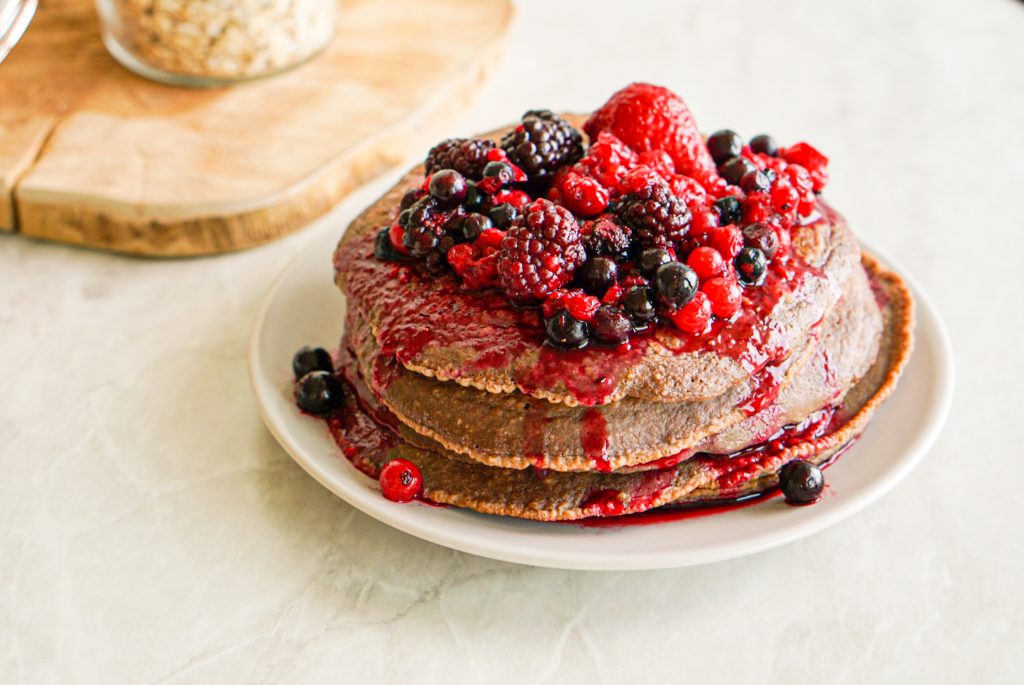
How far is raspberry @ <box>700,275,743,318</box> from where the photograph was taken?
6.49ft

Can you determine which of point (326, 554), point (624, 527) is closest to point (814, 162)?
point (624, 527)

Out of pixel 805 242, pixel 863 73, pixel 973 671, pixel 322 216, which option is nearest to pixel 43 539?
pixel 322 216

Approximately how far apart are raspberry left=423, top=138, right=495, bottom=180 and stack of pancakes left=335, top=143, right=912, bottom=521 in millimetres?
237

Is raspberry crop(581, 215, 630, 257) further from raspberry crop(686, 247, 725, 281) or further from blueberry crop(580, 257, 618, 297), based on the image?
raspberry crop(686, 247, 725, 281)

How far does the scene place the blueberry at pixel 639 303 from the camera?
195cm

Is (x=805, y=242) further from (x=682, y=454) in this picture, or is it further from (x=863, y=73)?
(x=863, y=73)

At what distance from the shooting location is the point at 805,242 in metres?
2.22

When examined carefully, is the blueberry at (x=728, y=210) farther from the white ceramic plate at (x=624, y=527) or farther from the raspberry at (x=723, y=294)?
the white ceramic plate at (x=624, y=527)

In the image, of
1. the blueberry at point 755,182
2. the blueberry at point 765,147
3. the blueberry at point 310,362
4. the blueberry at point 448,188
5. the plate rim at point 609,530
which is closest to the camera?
the plate rim at point 609,530

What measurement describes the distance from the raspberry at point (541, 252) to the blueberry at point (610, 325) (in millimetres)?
103

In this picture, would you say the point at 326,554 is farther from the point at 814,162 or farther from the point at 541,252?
the point at 814,162

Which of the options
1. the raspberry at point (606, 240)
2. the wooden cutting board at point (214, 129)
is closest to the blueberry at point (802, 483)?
the raspberry at point (606, 240)

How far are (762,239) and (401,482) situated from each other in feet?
2.84

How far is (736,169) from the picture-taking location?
89.3 inches
